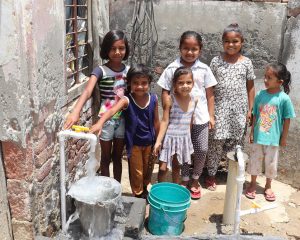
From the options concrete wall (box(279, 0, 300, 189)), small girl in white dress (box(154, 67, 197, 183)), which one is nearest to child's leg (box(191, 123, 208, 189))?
small girl in white dress (box(154, 67, 197, 183))

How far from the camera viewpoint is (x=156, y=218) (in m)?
3.28

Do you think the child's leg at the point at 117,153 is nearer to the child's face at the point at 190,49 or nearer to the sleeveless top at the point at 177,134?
the sleeveless top at the point at 177,134

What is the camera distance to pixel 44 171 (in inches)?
113

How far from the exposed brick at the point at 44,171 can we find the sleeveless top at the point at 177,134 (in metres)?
1.17

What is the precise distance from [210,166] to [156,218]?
1.22 metres

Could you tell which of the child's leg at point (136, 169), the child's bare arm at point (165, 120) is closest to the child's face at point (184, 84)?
the child's bare arm at point (165, 120)

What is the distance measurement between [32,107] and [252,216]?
259cm

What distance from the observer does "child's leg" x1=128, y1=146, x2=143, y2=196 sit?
3.51 metres

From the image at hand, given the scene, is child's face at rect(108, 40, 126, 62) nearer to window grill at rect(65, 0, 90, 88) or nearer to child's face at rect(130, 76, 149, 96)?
child's face at rect(130, 76, 149, 96)

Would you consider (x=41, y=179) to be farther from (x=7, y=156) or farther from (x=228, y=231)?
(x=228, y=231)

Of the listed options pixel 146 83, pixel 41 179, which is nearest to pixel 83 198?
pixel 41 179

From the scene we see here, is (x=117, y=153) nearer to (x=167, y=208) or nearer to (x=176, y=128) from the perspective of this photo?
(x=176, y=128)

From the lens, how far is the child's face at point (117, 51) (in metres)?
3.39

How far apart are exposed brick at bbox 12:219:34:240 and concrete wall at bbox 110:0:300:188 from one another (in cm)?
263
